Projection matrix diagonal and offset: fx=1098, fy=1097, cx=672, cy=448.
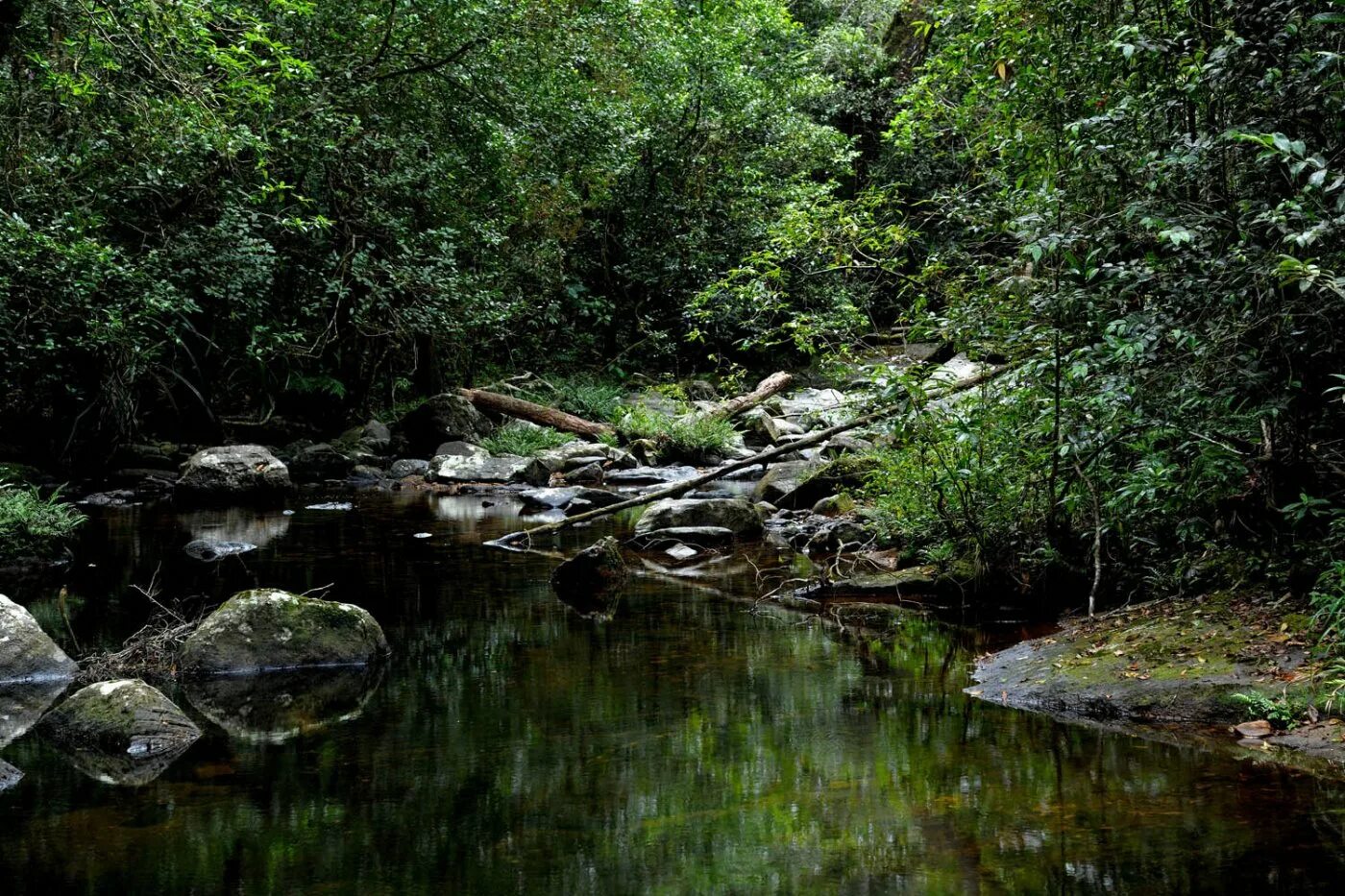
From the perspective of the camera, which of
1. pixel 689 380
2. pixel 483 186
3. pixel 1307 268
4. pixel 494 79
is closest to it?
pixel 1307 268

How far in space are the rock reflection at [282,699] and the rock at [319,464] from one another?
12592 millimetres

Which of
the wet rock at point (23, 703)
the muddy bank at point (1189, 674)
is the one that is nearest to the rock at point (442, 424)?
the wet rock at point (23, 703)

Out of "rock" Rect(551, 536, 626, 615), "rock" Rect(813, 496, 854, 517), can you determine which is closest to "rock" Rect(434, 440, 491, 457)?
"rock" Rect(813, 496, 854, 517)

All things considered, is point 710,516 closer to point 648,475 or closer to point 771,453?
point 771,453

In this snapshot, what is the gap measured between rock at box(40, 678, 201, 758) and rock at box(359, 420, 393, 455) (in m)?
14.8

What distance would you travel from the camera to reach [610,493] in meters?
14.6

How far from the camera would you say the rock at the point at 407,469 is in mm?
18822

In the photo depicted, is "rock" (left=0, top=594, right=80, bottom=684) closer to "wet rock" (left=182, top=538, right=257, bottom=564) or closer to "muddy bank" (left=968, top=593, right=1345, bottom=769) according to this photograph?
"wet rock" (left=182, top=538, right=257, bottom=564)

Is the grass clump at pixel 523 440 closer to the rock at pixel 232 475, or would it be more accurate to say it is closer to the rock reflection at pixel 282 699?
the rock at pixel 232 475

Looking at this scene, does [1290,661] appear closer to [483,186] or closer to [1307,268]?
[1307,268]

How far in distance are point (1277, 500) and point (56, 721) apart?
20.8ft

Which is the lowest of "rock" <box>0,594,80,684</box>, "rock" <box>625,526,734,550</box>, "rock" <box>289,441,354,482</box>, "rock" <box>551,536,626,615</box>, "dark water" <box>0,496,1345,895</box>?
"dark water" <box>0,496,1345,895</box>

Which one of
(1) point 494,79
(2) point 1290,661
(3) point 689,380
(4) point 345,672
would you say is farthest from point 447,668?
(3) point 689,380

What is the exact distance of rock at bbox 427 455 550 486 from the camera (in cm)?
1808
